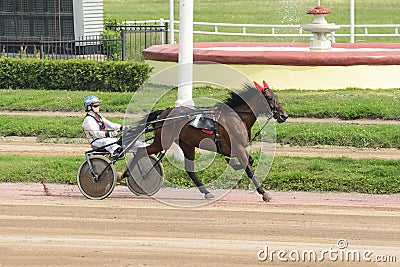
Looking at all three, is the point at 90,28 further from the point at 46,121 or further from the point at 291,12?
the point at 291,12

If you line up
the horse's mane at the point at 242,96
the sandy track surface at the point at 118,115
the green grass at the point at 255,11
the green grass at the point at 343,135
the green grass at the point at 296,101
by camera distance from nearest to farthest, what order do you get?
the horse's mane at the point at 242,96, the green grass at the point at 343,135, the sandy track surface at the point at 118,115, the green grass at the point at 296,101, the green grass at the point at 255,11

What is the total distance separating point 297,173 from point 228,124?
187 cm

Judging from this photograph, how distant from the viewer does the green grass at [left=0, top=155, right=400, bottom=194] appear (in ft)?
40.8

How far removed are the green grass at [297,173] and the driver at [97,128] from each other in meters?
1.42

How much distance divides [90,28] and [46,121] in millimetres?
10834

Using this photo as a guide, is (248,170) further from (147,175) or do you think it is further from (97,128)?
(97,128)

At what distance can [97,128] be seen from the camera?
11.5 meters

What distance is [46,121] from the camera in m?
16.9

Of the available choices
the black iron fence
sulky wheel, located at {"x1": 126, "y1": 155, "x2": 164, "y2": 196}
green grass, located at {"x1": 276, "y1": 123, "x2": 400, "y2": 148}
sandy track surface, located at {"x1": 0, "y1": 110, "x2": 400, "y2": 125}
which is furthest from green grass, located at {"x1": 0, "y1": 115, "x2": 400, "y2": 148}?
the black iron fence

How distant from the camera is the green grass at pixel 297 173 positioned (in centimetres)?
1243

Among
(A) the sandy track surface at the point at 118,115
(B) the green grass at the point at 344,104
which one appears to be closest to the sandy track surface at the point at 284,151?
(A) the sandy track surface at the point at 118,115

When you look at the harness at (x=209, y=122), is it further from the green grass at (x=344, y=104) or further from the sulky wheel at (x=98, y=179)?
the green grass at (x=344, y=104)

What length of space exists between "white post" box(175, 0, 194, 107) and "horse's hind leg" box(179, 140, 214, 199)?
131 centimetres

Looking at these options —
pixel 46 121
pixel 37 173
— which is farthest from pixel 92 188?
pixel 46 121
